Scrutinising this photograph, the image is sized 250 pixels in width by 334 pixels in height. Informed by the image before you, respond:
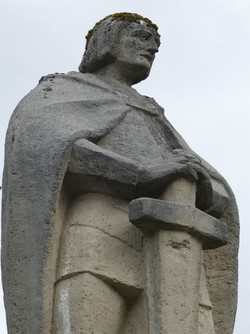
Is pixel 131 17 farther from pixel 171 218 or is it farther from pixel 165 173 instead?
pixel 171 218

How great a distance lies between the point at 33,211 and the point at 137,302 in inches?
40.2

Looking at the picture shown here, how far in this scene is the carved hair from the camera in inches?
378

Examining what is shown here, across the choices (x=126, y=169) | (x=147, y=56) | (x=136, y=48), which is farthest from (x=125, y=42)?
(x=126, y=169)

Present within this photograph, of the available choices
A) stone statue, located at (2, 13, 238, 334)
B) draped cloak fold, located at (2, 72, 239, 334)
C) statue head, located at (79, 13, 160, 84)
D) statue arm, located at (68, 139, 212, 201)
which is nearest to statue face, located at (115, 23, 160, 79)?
statue head, located at (79, 13, 160, 84)

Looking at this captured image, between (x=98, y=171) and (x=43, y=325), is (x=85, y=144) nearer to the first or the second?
(x=98, y=171)

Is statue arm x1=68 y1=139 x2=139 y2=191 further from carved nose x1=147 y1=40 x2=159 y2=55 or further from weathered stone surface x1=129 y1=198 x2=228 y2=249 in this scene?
carved nose x1=147 y1=40 x2=159 y2=55

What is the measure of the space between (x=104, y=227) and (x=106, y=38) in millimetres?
1878

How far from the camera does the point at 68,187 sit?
344 inches

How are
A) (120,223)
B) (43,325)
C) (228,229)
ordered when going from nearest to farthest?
(43,325) < (120,223) < (228,229)

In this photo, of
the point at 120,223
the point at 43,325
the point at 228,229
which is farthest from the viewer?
the point at 228,229

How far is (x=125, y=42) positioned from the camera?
9617mm

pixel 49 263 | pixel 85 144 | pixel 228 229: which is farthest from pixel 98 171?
pixel 228 229

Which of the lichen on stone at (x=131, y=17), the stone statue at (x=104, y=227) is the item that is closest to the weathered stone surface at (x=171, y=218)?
the stone statue at (x=104, y=227)

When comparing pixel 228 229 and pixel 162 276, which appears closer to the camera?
pixel 162 276
